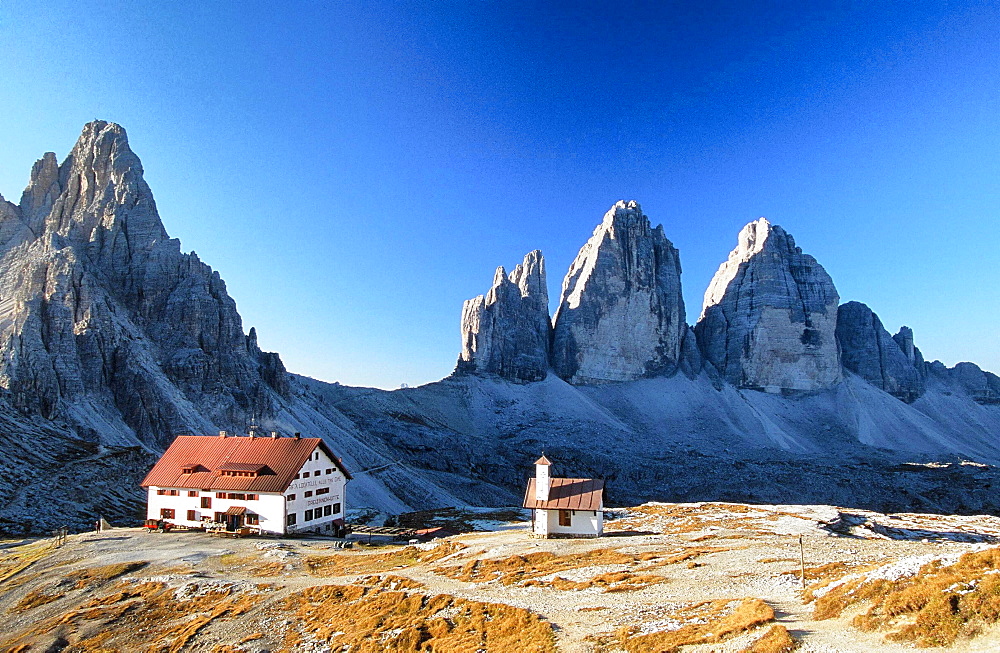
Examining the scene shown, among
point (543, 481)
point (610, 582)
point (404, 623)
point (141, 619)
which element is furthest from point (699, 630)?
point (543, 481)

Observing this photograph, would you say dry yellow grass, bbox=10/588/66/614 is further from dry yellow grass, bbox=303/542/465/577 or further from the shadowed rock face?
the shadowed rock face

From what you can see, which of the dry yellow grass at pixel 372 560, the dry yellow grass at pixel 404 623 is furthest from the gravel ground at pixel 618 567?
the dry yellow grass at pixel 372 560

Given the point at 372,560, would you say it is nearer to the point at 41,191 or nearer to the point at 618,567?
the point at 618,567

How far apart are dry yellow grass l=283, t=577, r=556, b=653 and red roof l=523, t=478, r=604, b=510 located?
18989 mm

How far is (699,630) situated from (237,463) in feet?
150

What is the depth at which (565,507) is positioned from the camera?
47625 mm

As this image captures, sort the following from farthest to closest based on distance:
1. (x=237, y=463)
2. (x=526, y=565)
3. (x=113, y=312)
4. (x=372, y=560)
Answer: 1. (x=113, y=312)
2. (x=237, y=463)
3. (x=372, y=560)
4. (x=526, y=565)

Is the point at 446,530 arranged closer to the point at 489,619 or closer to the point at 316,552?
the point at 316,552

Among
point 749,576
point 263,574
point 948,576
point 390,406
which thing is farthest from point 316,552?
point 390,406

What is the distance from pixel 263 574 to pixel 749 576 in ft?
90.7

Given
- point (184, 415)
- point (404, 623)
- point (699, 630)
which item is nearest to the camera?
point (699, 630)

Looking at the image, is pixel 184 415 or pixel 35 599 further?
pixel 184 415

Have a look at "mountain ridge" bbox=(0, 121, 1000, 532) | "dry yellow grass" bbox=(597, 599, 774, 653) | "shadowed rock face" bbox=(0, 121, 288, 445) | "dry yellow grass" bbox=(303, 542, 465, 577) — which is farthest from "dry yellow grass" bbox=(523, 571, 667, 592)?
"shadowed rock face" bbox=(0, 121, 288, 445)

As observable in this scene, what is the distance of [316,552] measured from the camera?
43406mm
